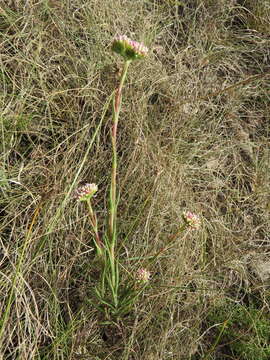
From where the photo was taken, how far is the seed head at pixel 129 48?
75cm

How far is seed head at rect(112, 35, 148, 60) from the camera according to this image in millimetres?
752

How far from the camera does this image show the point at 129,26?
151 centimetres

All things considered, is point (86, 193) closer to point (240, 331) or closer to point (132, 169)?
point (132, 169)

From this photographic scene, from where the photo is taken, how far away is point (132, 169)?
126 cm

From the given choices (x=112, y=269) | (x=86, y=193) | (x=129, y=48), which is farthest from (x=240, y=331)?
(x=129, y=48)

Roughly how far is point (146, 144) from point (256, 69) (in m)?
0.65

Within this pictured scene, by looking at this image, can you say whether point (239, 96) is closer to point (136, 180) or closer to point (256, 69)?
point (256, 69)

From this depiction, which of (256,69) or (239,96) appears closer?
(239,96)

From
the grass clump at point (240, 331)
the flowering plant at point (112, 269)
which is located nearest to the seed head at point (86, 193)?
the flowering plant at point (112, 269)

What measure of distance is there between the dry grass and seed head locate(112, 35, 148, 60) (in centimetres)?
30

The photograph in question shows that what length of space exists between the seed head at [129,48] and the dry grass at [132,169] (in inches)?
11.9

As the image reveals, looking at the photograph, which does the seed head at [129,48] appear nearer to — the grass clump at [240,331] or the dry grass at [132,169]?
the dry grass at [132,169]

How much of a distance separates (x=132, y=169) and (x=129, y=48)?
0.54 meters

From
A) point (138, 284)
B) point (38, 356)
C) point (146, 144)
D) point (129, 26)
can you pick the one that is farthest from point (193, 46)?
point (38, 356)
